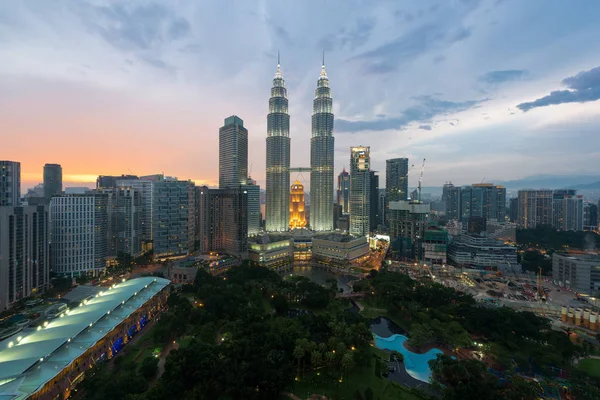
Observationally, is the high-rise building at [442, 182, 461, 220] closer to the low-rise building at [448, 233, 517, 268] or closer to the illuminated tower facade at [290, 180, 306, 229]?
the low-rise building at [448, 233, 517, 268]

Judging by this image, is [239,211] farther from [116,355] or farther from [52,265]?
[116,355]

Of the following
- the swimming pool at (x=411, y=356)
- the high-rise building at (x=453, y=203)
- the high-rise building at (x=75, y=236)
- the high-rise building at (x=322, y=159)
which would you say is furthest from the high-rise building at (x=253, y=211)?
the high-rise building at (x=453, y=203)

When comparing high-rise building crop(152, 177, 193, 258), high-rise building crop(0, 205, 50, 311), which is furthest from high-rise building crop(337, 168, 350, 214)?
high-rise building crop(0, 205, 50, 311)

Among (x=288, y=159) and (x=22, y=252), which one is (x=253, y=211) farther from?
(x=22, y=252)

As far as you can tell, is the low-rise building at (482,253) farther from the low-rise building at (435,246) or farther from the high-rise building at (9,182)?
the high-rise building at (9,182)

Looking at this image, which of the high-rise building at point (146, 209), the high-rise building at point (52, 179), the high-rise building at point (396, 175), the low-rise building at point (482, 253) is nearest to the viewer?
the low-rise building at point (482, 253)

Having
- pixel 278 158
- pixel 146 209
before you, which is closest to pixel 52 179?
pixel 146 209

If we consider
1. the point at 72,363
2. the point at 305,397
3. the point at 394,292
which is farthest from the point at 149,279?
the point at 394,292
